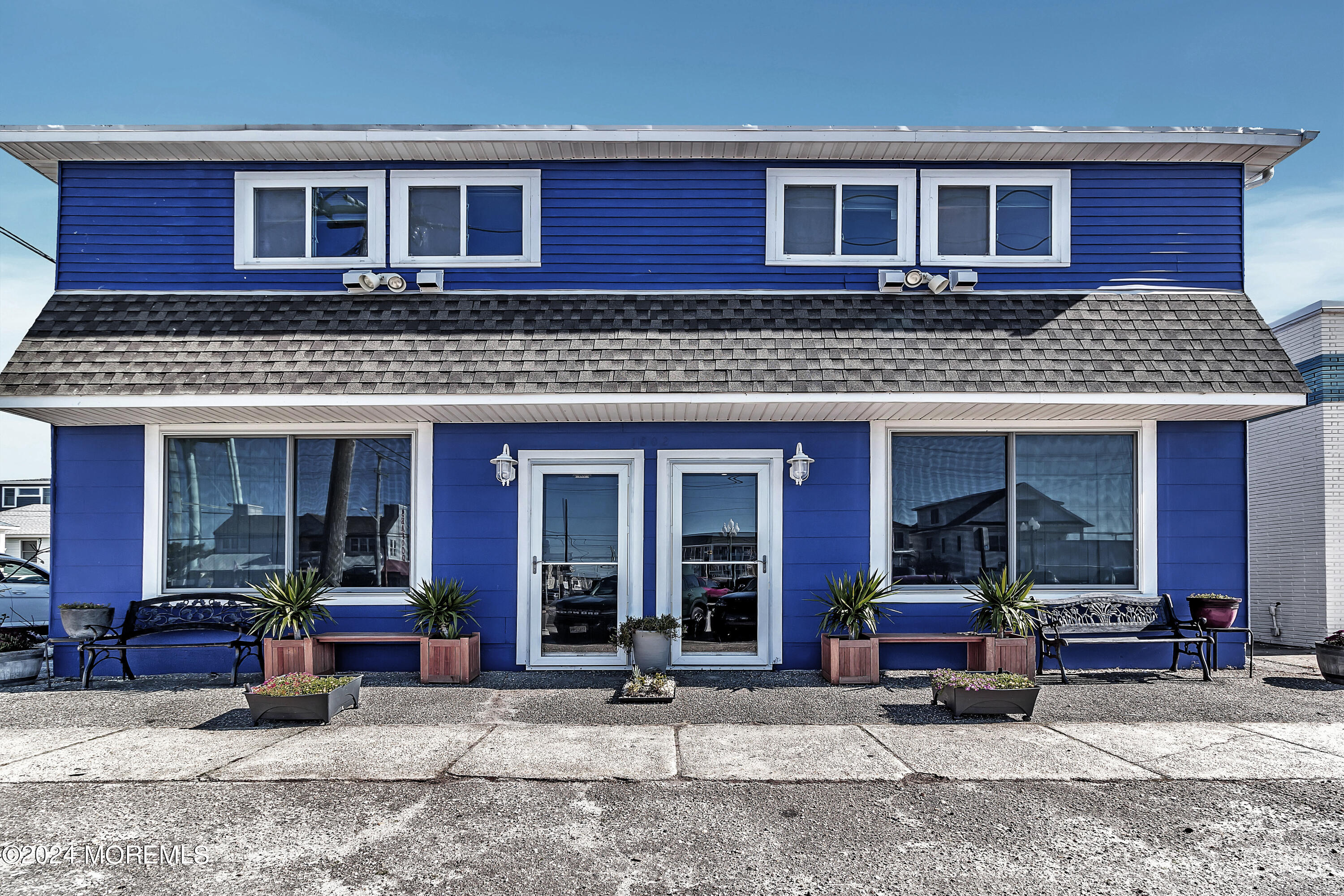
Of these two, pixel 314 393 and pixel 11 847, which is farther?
pixel 314 393

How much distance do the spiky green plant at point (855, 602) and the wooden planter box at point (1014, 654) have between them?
1.04 meters

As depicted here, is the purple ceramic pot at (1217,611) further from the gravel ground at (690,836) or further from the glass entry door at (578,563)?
the glass entry door at (578,563)

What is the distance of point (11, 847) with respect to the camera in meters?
3.98

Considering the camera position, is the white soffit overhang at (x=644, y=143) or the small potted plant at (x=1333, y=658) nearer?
the small potted plant at (x=1333, y=658)

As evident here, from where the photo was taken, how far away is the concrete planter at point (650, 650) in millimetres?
7805

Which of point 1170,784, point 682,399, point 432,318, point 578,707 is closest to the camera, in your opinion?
point 1170,784

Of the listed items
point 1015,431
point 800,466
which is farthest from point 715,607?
point 1015,431

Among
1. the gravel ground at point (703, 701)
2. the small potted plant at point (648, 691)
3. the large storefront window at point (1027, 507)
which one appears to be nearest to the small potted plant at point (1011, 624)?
the gravel ground at point (703, 701)

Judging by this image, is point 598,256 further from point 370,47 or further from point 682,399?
point 370,47

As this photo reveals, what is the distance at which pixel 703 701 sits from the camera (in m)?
7.07

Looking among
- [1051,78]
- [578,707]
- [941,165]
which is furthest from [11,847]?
[1051,78]

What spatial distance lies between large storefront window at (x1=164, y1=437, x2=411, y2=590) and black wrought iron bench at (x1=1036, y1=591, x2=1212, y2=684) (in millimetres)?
6484

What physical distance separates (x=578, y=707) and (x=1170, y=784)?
4.26 meters

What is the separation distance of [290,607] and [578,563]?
2801mm
